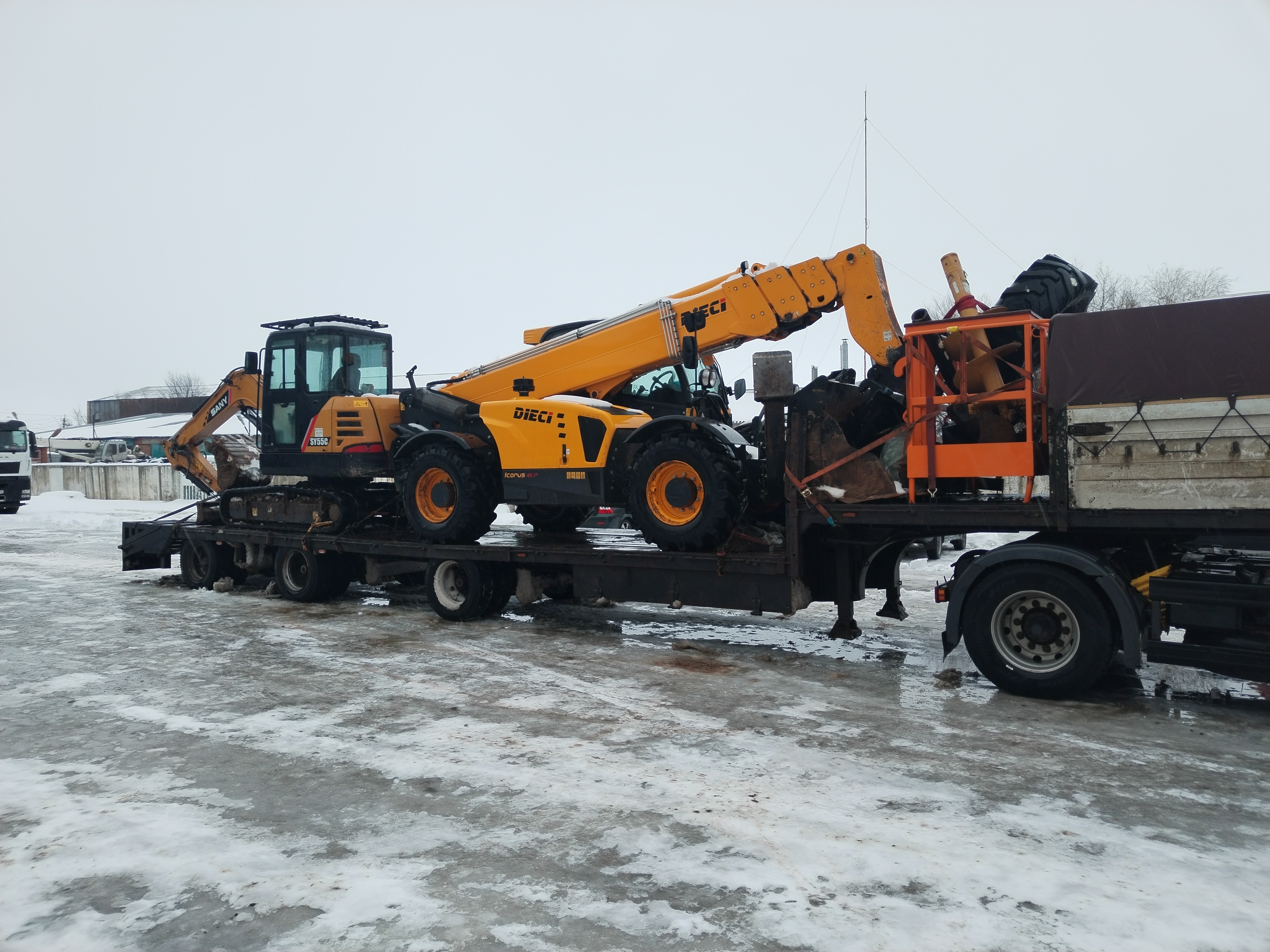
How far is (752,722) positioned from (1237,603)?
3366mm

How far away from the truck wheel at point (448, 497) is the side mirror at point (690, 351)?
2712 mm

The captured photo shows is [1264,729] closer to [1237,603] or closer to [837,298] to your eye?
[1237,603]

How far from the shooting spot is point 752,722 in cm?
654

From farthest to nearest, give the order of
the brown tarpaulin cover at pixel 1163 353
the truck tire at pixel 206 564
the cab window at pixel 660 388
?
the truck tire at pixel 206 564 < the cab window at pixel 660 388 < the brown tarpaulin cover at pixel 1163 353

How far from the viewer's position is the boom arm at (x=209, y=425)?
14281 mm

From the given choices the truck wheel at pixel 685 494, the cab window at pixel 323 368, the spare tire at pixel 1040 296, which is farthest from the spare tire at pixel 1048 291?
the cab window at pixel 323 368

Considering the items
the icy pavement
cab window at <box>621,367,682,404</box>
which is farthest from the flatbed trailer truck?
cab window at <box>621,367,682,404</box>

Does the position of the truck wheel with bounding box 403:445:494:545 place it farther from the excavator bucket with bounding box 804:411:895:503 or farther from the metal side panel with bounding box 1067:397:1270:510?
the metal side panel with bounding box 1067:397:1270:510

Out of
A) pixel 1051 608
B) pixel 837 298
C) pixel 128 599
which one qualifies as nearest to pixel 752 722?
pixel 1051 608

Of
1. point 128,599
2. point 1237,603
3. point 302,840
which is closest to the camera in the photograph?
point 302,840

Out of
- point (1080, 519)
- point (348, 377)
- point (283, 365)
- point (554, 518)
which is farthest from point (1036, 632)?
point (283, 365)

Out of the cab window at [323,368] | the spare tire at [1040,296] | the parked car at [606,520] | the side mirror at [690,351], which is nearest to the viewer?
the spare tire at [1040,296]

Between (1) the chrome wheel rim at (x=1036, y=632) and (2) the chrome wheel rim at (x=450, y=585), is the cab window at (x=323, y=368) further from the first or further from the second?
(1) the chrome wheel rim at (x=1036, y=632)

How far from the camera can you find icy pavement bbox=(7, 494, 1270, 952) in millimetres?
3824
